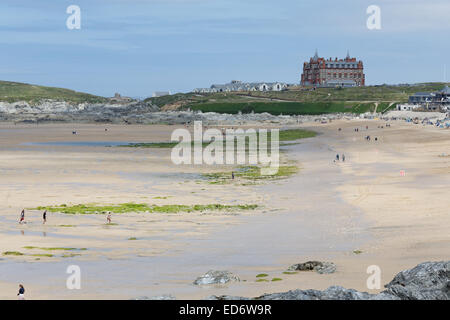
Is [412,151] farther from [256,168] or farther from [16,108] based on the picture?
[16,108]

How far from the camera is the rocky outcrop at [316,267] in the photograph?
19756 mm

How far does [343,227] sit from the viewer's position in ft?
92.1

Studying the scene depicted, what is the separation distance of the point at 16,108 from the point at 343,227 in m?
176

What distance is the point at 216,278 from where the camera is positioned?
18797 millimetres

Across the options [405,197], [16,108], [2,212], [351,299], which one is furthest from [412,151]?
[16,108]

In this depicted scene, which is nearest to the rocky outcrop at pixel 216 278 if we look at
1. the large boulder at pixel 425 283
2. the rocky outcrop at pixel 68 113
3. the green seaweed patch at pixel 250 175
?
the large boulder at pixel 425 283

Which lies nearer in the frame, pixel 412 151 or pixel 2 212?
pixel 2 212

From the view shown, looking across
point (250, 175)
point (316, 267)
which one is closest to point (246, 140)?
point (250, 175)

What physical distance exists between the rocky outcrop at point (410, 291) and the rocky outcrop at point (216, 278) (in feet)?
16.7

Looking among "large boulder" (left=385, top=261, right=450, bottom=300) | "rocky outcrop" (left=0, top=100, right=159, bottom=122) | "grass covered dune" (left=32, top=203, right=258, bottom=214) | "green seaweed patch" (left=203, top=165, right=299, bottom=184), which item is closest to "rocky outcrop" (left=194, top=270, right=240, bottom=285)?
"large boulder" (left=385, top=261, right=450, bottom=300)

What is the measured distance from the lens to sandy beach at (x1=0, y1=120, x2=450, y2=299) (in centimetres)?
1942
